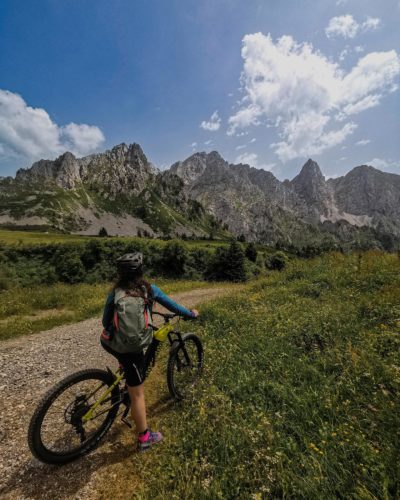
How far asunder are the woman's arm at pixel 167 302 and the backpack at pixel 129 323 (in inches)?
25.0

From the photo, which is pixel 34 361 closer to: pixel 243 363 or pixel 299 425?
pixel 243 363

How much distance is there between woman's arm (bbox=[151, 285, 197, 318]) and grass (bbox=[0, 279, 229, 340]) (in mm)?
9650

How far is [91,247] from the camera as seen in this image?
3650cm

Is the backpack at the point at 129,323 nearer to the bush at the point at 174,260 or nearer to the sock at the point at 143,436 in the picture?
the sock at the point at 143,436

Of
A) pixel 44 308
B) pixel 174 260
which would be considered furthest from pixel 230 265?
pixel 44 308

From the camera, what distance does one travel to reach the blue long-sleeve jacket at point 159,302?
4.24 metres

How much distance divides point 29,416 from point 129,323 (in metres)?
3.87

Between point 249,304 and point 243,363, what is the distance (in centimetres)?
494

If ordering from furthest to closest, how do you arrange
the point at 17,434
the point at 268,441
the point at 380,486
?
the point at 17,434
the point at 268,441
the point at 380,486

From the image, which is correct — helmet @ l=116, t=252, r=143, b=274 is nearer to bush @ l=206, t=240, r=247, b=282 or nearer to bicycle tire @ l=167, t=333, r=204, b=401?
bicycle tire @ l=167, t=333, r=204, b=401

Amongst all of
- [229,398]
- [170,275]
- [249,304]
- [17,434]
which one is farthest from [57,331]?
[170,275]

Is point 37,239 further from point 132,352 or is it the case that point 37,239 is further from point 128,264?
point 132,352

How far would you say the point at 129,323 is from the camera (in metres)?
3.87

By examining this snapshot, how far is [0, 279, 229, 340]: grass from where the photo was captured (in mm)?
11734
